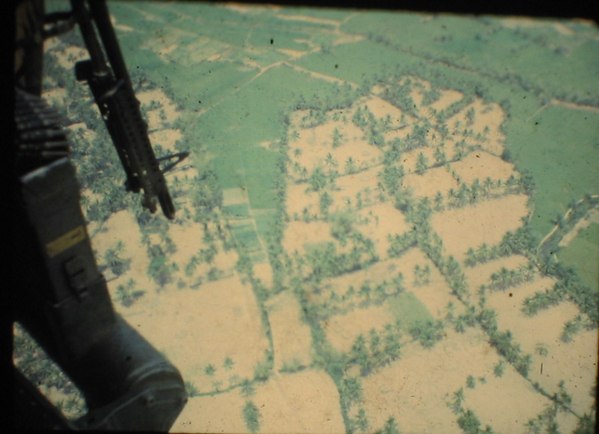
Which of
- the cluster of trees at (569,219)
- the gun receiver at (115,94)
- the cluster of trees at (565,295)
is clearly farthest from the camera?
the cluster of trees at (569,219)

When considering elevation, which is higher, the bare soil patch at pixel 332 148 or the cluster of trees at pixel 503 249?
the bare soil patch at pixel 332 148

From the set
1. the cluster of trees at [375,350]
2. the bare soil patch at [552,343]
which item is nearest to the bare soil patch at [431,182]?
the bare soil patch at [552,343]

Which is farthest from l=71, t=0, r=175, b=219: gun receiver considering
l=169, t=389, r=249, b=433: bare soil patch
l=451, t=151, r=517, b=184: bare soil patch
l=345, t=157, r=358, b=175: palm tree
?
l=451, t=151, r=517, b=184: bare soil patch

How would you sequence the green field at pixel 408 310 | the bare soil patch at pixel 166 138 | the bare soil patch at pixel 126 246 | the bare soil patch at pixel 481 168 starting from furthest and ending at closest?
the bare soil patch at pixel 166 138 < the bare soil patch at pixel 481 168 < the bare soil patch at pixel 126 246 < the green field at pixel 408 310

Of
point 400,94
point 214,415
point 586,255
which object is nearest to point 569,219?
point 586,255

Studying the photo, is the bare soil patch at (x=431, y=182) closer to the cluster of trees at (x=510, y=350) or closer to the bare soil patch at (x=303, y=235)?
the bare soil patch at (x=303, y=235)
